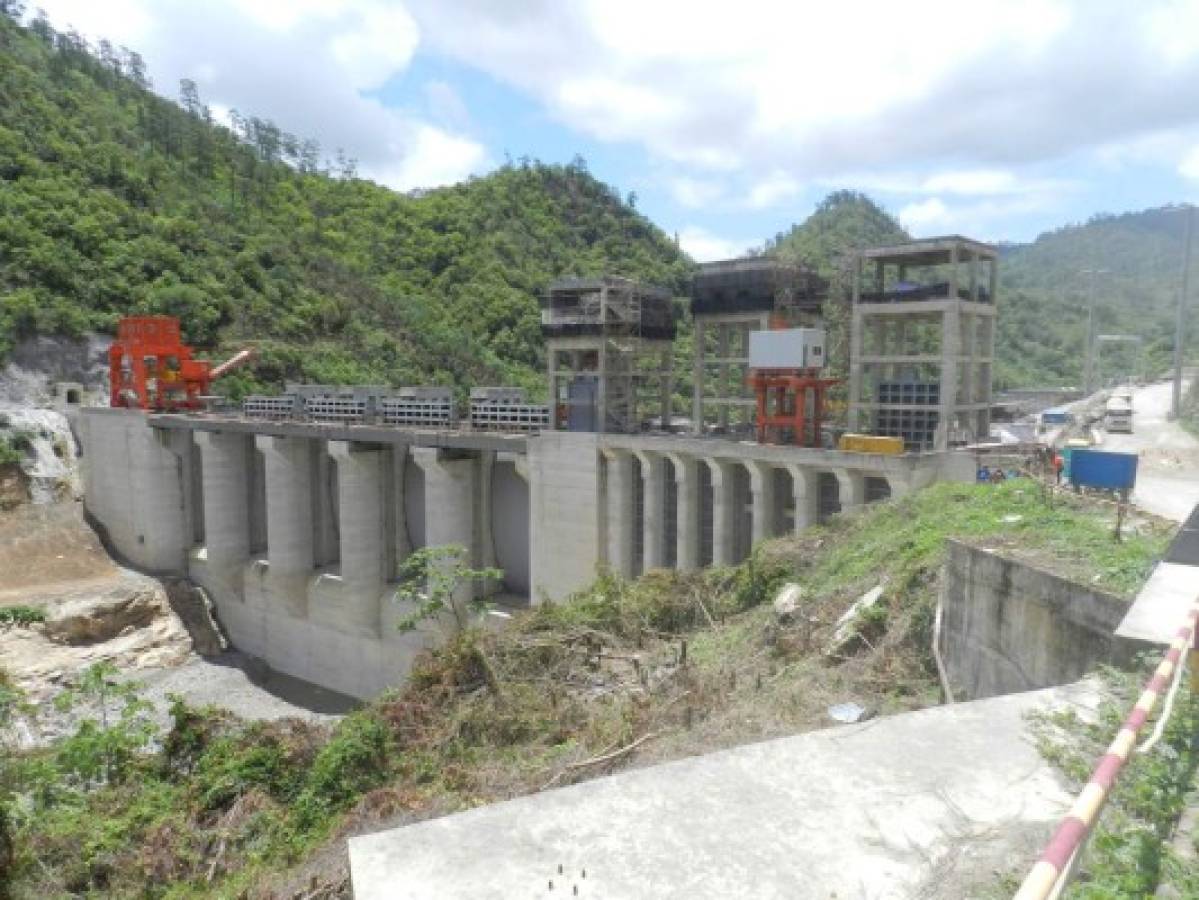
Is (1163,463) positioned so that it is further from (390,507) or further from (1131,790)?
(390,507)

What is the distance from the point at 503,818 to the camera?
16.5 ft

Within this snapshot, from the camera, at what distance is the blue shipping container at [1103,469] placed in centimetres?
1603

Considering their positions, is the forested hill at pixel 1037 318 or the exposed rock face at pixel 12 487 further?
the forested hill at pixel 1037 318

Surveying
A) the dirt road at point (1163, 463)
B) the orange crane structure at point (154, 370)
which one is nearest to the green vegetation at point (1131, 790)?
the dirt road at point (1163, 463)

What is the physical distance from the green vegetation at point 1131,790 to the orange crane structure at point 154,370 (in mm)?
50669

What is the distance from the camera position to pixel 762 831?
4.95 m

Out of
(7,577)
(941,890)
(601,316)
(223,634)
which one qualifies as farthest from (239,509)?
(941,890)

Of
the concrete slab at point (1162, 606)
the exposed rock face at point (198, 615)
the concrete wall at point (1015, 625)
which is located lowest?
the exposed rock face at point (198, 615)

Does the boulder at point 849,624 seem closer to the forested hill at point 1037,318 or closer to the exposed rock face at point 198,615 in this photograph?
the exposed rock face at point 198,615

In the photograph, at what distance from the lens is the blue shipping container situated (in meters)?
16.0

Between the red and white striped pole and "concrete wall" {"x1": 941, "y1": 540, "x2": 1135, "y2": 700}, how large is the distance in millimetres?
4454

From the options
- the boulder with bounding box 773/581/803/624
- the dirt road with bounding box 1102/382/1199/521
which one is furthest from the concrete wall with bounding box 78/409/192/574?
the dirt road with bounding box 1102/382/1199/521

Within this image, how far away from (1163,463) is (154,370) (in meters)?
49.5

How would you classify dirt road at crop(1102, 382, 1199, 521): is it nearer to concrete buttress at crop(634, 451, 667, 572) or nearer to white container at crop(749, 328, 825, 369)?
white container at crop(749, 328, 825, 369)
